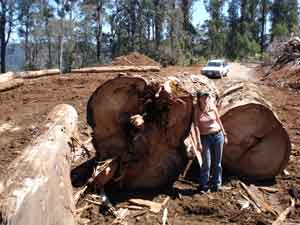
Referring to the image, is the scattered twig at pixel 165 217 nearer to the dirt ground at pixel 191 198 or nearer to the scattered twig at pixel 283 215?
the dirt ground at pixel 191 198

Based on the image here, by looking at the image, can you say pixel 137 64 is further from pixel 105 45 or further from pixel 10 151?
pixel 105 45

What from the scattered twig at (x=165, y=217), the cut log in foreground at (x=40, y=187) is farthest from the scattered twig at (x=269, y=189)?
the cut log in foreground at (x=40, y=187)

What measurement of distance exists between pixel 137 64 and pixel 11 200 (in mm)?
23492

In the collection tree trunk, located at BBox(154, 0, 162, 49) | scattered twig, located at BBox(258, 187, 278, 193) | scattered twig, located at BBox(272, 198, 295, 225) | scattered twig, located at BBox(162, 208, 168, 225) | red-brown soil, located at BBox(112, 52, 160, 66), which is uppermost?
tree trunk, located at BBox(154, 0, 162, 49)

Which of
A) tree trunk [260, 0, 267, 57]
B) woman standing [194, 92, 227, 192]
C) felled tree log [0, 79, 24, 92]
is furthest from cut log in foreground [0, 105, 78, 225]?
tree trunk [260, 0, 267, 57]

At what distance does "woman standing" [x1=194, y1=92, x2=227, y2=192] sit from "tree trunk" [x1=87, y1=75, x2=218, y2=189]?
175 millimetres

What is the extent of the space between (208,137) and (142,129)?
91cm

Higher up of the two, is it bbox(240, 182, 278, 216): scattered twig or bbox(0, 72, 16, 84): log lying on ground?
bbox(0, 72, 16, 84): log lying on ground

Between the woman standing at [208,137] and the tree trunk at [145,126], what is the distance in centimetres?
18

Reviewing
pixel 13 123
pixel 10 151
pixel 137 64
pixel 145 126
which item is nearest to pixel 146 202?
pixel 145 126

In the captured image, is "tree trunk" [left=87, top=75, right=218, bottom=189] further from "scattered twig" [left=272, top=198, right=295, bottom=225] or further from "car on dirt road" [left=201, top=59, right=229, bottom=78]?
"car on dirt road" [left=201, top=59, right=229, bottom=78]

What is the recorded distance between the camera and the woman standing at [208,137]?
19.3 feet

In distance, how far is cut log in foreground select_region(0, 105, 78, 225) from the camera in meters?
3.65

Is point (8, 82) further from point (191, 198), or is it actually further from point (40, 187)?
point (40, 187)
